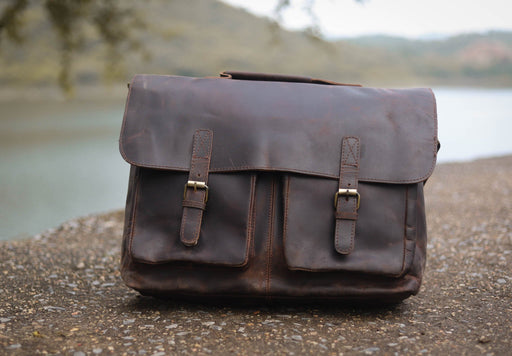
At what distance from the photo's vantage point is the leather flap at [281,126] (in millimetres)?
2602

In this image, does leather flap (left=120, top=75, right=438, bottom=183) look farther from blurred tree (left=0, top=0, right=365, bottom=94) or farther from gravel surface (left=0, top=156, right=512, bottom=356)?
blurred tree (left=0, top=0, right=365, bottom=94)

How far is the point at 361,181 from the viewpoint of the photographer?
2.60 metres

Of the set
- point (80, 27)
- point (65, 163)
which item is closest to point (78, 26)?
point (80, 27)

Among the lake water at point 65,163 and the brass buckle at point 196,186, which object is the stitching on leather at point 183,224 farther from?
the lake water at point 65,163

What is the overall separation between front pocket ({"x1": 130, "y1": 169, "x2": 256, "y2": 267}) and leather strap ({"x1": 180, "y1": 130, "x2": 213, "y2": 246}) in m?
0.05

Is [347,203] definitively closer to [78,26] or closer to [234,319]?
[234,319]

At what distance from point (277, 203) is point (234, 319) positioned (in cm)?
67

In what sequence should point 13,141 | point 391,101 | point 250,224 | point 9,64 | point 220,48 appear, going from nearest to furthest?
1. point 250,224
2. point 391,101
3. point 13,141
4. point 9,64
5. point 220,48

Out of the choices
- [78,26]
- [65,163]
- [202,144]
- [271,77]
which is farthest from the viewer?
[65,163]

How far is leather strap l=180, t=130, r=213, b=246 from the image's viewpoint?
8.30 feet

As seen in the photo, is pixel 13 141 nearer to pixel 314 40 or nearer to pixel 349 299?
pixel 314 40

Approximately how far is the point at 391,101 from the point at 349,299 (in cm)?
114

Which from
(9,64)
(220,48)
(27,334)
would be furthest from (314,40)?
(220,48)

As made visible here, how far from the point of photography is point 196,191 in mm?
2580
